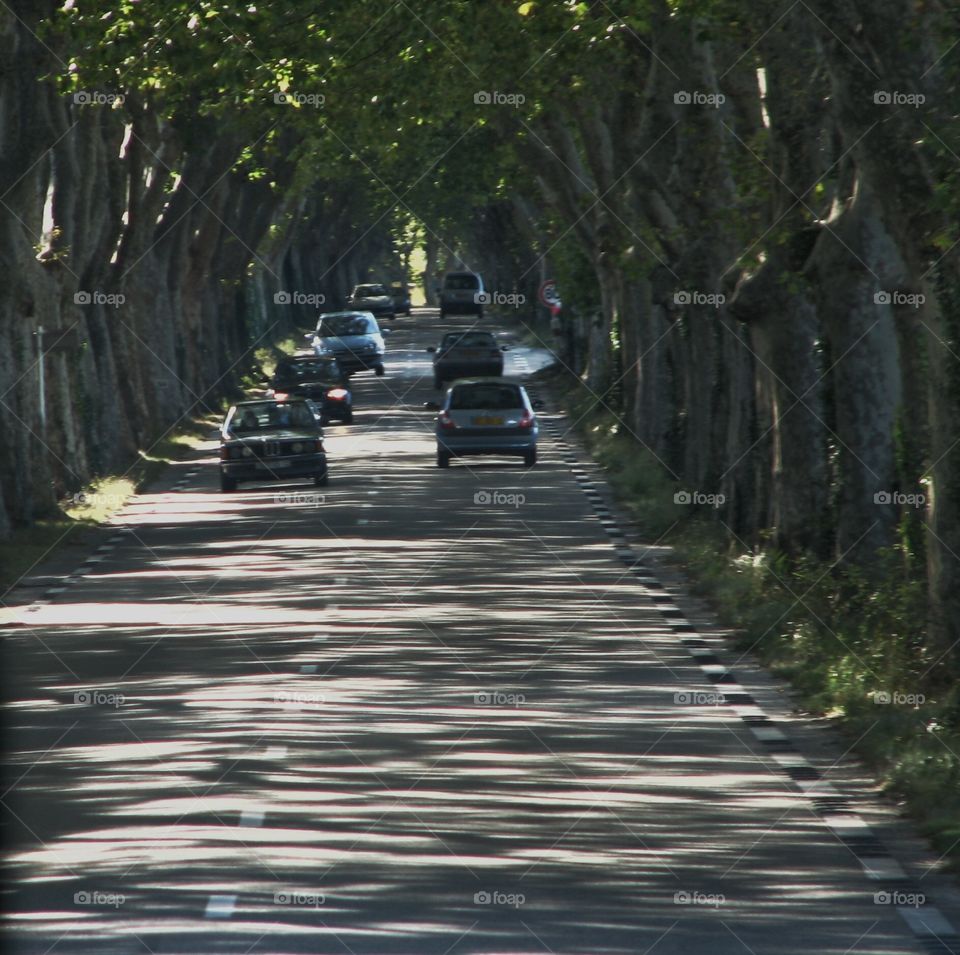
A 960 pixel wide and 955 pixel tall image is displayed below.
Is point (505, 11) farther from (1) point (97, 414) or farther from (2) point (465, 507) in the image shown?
(1) point (97, 414)

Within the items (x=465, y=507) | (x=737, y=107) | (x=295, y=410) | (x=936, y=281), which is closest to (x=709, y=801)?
(x=936, y=281)

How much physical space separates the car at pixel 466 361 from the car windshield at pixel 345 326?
6653mm

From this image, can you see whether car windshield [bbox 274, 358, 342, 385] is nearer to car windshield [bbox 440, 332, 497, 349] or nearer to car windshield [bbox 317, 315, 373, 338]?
car windshield [bbox 440, 332, 497, 349]

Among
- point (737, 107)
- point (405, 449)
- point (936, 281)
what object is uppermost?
point (737, 107)

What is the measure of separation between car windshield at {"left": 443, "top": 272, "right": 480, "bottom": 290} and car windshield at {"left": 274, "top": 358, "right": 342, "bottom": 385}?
179ft

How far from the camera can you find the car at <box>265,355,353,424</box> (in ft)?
172

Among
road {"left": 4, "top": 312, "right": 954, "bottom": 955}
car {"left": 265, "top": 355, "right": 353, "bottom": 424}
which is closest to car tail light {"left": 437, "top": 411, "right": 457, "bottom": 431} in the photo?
car {"left": 265, "top": 355, "right": 353, "bottom": 424}

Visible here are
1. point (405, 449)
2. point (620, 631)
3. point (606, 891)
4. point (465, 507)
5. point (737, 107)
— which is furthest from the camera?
point (405, 449)

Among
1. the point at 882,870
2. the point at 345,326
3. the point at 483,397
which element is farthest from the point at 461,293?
the point at 882,870

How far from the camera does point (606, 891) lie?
923 centimetres

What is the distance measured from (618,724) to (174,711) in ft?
10.2

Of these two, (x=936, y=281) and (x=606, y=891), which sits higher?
(x=936, y=281)

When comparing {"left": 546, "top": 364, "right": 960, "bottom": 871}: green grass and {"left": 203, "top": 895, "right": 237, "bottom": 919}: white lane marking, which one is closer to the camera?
{"left": 203, "top": 895, "right": 237, "bottom": 919}: white lane marking

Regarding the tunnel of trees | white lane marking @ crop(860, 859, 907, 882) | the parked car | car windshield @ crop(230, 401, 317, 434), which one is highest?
the tunnel of trees
